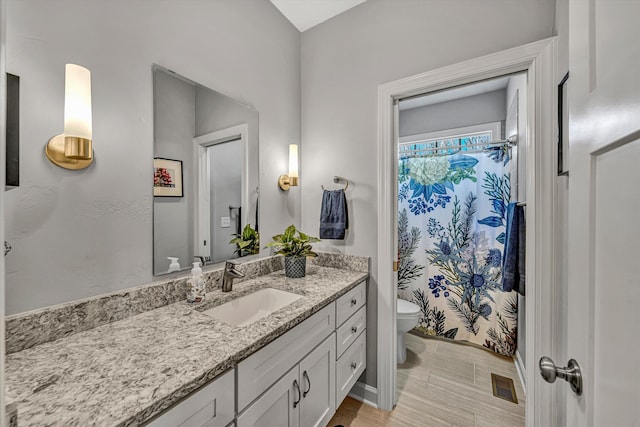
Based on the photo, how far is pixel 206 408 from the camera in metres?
0.71

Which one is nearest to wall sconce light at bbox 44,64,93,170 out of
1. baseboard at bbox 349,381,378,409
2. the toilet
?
baseboard at bbox 349,381,378,409

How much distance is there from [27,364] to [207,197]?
86 cm

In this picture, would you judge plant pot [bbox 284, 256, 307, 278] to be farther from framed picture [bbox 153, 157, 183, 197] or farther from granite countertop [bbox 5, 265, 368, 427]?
framed picture [bbox 153, 157, 183, 197]

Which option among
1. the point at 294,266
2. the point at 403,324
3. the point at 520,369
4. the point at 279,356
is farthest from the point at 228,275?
the point at 520,369

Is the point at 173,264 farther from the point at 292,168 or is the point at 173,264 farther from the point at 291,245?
the point at 292,168

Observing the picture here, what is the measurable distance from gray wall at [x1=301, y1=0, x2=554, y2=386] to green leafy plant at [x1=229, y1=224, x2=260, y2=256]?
445 mm

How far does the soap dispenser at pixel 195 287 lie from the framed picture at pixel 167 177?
0.36 m

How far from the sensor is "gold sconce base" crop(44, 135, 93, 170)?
84 centimetres

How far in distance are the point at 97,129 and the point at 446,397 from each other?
2.37 m

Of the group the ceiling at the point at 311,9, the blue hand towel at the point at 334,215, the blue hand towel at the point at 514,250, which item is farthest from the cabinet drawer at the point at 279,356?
the ceiling at the point at 311,9

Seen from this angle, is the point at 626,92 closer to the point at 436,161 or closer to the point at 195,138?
the point at 195,138

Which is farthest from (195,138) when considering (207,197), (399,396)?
(399,396)

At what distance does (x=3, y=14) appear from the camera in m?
0.34

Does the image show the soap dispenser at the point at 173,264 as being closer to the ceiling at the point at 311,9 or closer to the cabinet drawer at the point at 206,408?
the cabinet drawer at the point at 206,408
